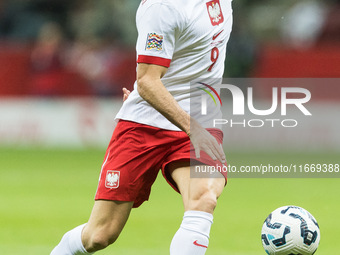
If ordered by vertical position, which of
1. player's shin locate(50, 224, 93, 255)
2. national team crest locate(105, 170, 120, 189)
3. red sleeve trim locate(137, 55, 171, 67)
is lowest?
player's shin locate(50, 224, 93, 255)

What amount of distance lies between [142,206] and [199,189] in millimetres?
5482

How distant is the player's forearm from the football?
1.16 meters

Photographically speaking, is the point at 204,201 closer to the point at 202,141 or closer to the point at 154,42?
the point at 202,141

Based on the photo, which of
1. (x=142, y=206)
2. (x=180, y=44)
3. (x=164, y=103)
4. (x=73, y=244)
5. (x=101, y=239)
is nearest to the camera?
(x=164, y=103)

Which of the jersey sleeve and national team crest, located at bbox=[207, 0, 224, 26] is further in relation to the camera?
national team crest, located at bbox=[207, 0, 224, 26]

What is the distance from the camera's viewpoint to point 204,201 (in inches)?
214

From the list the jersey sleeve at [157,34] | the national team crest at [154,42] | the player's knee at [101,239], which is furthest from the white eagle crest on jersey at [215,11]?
the player's knee at [101,239]

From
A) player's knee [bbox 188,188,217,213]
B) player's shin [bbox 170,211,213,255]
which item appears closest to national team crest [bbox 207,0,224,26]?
player's knee [bbox 188,188,217,213]

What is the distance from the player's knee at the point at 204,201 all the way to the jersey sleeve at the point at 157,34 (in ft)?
2.77

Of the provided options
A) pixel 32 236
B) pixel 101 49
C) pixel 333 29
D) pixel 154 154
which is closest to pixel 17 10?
pixel 101 49

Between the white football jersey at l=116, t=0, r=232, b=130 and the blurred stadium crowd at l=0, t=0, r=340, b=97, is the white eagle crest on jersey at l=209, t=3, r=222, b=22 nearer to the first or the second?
the white football jersey at l=116, t=0, r=232, b=130

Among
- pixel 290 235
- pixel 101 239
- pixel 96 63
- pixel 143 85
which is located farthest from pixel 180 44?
pixel 96 63

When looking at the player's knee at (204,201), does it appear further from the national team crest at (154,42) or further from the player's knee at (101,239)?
the national team crest at (154,42)

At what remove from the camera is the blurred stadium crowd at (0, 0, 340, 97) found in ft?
57.0
